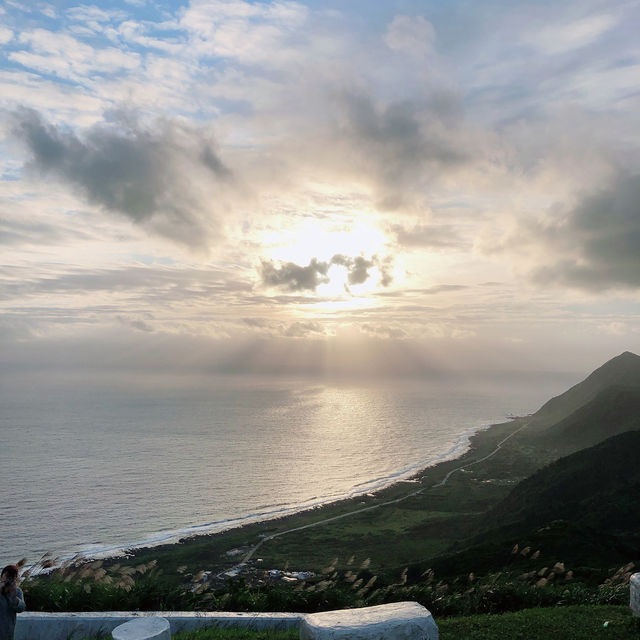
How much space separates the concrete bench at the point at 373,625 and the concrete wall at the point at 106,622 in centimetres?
284

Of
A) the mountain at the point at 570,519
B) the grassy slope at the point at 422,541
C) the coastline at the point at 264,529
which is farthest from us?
the coastline at the point at 264,529

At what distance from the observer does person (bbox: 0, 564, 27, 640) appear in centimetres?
1031

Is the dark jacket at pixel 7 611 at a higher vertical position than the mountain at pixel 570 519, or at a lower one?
higher

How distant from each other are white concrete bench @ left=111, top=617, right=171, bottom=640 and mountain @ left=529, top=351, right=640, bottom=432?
170553 mm

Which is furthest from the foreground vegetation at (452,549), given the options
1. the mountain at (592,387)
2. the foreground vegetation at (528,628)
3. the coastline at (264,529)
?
the mountain at (592,387)

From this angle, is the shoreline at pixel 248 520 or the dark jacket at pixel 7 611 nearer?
the dark jacket at pixel 7 611

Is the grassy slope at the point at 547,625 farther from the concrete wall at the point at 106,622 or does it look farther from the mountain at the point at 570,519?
the mountain at the point at 570,519

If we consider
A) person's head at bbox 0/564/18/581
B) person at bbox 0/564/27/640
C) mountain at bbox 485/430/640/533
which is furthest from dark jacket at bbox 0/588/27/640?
mountain at bbox 485/430/640/533

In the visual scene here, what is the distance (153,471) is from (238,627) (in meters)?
98.1

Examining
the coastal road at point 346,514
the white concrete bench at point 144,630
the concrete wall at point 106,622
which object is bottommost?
the coastal road at point 346,514

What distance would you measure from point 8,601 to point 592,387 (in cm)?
20205

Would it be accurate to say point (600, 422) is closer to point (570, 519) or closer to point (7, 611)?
point (570, 519)

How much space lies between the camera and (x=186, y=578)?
5362 centimetres

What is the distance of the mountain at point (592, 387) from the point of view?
170375 mm
